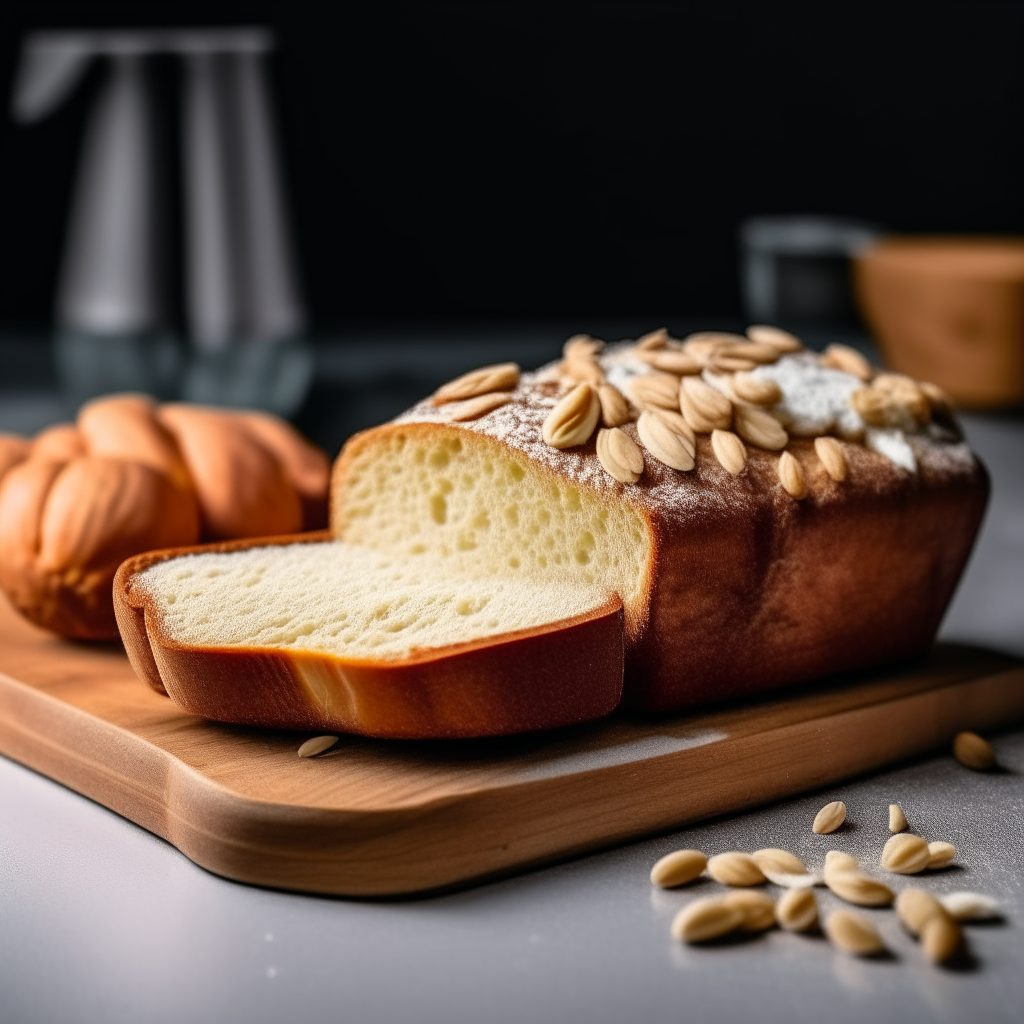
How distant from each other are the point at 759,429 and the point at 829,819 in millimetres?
373

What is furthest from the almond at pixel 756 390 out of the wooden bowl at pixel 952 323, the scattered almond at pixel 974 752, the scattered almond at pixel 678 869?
the wooden bowl at pixel 952 323

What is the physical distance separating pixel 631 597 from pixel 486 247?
9.32 ft

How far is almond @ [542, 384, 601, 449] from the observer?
4.09ft

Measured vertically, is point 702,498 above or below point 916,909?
above

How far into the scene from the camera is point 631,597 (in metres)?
1.22

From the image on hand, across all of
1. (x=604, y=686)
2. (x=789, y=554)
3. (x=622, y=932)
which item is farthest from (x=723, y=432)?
(x=622, y=932)

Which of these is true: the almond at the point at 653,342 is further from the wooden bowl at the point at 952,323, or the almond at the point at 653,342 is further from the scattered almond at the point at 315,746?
the wooden bowl at the point at 952,323

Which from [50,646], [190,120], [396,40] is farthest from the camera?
[396,40]

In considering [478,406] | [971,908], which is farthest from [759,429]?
[971,908]

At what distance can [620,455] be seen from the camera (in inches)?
48.2

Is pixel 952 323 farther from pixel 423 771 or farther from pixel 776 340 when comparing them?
pixel 423 771

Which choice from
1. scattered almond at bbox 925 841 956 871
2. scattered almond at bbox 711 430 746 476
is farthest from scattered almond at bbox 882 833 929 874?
scattered almond at bbox 711 430 746 476

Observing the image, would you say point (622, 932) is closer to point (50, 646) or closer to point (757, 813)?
point (757, 813)

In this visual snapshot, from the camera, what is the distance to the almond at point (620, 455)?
1.21 meters
